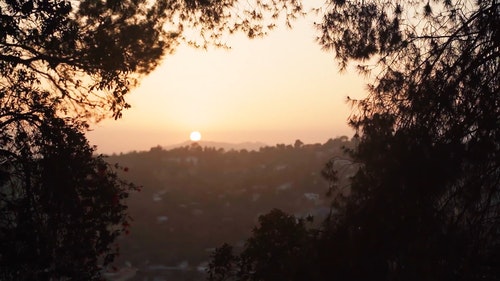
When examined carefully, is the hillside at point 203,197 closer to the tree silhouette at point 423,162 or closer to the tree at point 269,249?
the tree at point 269,249

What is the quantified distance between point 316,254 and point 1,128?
4235 mm

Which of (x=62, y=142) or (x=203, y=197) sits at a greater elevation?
(x=62, y=142)

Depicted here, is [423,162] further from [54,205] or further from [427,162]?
[54,205]

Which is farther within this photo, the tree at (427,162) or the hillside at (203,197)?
the hillside at (203,197)

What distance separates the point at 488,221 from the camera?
5.97 m

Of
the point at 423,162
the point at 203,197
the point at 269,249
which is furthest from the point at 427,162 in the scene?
the point at 203,197

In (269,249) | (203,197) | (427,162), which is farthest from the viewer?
(203,197)

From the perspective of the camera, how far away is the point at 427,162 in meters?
6.37

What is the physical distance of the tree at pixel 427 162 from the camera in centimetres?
605

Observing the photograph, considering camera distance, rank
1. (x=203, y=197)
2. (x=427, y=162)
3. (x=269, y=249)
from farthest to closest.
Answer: (x=203, y=197) → (x=269, y=249) → (x=427, y=162)

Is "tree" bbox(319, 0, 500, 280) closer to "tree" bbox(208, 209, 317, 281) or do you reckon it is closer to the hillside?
"tree" bbox(208, 209, 317, 281)

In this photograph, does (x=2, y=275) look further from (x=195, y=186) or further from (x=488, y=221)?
(x=195, y=186)

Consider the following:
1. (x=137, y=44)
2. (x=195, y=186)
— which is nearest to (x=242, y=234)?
(x=195, y=186)

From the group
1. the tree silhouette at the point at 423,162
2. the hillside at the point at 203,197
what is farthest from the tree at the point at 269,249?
the hillside at the point at 203,197
